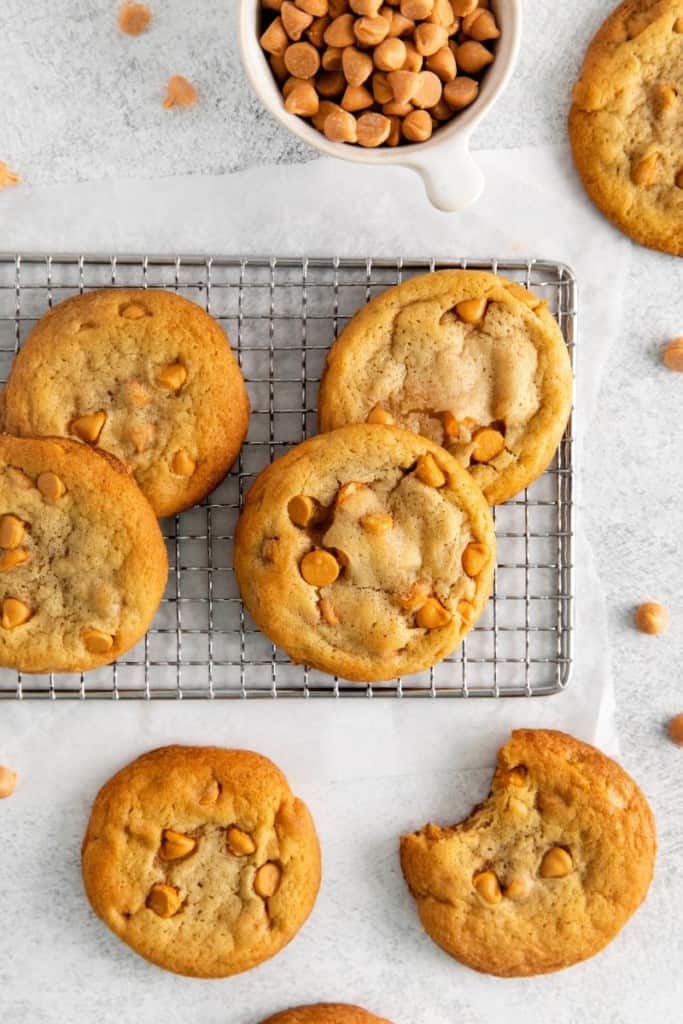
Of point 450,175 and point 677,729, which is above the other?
point 450,175

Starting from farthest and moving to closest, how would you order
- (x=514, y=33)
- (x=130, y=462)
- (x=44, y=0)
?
(x=44, y=0)
(x=130, y=462)
(x=514, y=33)

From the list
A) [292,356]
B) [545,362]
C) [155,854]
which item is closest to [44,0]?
[292,356]

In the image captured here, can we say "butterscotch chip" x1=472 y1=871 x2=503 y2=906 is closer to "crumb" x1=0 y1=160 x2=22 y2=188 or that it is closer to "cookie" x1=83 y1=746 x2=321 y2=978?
"cookie" x1=83 y1=746 x2=321 y2=978

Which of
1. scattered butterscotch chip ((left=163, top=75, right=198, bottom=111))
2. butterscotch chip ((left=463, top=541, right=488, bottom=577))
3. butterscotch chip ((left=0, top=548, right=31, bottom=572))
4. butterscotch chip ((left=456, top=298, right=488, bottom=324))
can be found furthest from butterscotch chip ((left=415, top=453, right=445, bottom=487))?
scattered butterscotch chip ((left=163, top=75, right=198, bottom=111))

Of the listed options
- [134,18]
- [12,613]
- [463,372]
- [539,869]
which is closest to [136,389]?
[12,613]

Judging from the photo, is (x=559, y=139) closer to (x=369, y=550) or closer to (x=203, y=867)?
(x=369, y=550)

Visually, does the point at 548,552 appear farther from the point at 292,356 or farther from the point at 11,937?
the point at 11,937
